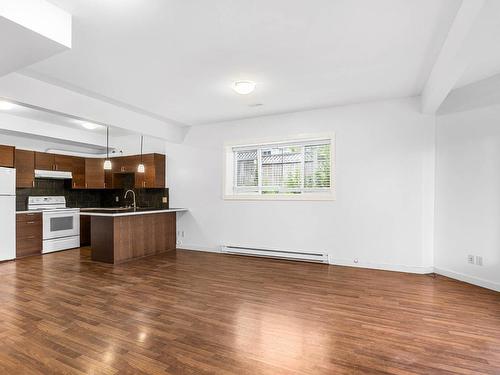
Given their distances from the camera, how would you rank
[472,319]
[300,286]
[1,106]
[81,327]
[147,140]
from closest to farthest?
[81,327], [472,319], [300,286], [1,106], [147,140]

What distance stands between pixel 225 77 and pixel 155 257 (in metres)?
3.69

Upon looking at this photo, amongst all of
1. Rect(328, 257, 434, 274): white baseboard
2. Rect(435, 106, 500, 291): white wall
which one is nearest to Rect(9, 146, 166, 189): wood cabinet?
Rect(328, 257, 434, 274): white baseboard

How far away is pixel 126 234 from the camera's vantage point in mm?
5250

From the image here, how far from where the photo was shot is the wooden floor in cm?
205

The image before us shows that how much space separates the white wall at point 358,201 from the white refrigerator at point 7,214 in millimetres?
3621

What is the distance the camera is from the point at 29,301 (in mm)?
3236

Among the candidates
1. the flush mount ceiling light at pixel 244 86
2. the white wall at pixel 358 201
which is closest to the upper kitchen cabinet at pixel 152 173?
the white wall at pixel 358 201

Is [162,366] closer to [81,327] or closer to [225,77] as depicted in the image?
[81,327]

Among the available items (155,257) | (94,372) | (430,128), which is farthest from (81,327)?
(430,128)

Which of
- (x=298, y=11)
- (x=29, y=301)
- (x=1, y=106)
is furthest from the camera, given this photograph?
(x=1, y=106)

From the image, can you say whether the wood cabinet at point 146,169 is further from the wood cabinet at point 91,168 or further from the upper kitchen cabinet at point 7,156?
the upper kitchen cabinet at point 7,156

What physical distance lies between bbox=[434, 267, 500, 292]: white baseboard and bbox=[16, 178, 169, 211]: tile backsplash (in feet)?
17.6

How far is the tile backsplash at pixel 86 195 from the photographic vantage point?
6.23 meters

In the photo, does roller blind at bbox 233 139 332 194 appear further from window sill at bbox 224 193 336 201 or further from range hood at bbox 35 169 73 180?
range hood at bbox 35 169 73 180
